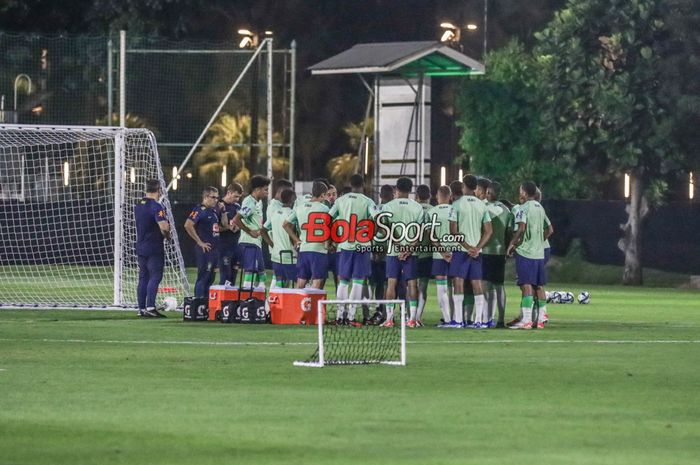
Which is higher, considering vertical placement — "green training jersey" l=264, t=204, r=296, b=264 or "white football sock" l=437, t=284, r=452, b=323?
"green training jersey" l=264, t=204, r=296, b=264

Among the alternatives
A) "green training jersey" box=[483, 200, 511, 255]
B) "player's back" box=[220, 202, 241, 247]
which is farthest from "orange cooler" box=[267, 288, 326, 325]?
"green training jersey" box=[483, 200, 511, 255]

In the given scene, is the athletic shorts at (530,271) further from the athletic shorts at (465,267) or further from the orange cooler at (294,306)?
the orange cooler at (294,306)

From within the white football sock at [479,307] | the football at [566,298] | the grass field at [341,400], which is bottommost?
the grass field at [341,400]

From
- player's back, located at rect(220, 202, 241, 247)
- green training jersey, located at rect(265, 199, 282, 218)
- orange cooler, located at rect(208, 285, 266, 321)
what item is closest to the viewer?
orange cooler, located at rect(208, 285, 266, 321)

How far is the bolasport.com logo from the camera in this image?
24688 mm

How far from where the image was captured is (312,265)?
25.4 meters

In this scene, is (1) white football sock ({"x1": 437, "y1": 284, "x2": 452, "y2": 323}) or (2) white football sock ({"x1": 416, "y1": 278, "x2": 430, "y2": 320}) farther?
(2) white football sock ({"x1": 416, "y1": 278, "x2": 430, "y2": 320})

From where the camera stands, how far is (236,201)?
27656 millimetres

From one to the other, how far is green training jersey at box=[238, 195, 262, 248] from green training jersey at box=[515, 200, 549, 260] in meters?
4.35

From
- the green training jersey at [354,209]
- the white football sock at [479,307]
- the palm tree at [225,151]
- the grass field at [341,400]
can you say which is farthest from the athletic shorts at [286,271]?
the palm tree at [225,151]

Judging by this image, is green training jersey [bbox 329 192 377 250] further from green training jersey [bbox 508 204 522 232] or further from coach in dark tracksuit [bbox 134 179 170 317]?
coach in dark tracksuit [bbox 134 179 170 317]

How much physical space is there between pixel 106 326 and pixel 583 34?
90.7 feet

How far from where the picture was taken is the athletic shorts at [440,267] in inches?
981

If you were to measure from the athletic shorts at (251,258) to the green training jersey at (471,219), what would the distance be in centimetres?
375
